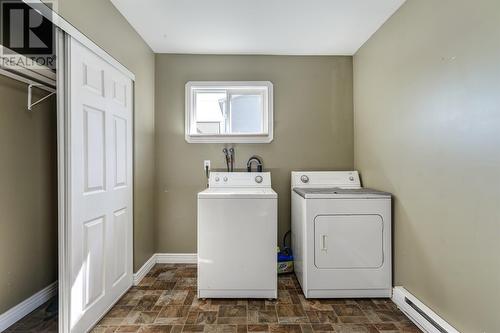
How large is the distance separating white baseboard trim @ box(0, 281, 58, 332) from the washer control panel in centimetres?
156

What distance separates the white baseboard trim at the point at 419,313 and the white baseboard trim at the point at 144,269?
2203 millimetres

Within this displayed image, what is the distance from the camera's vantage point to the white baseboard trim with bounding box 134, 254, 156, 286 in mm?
2304

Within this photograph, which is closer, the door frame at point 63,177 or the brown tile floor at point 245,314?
the door frame at point 63,177

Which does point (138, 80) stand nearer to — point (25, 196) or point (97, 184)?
point (97, 184)

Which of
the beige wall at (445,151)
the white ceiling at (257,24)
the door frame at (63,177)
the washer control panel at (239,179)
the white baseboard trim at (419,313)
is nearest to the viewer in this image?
the beige wall at (445,151)

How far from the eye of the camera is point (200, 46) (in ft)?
8.55

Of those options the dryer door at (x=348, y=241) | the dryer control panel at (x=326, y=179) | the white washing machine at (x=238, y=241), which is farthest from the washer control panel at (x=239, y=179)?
the dryer door at (x=348, y=241)

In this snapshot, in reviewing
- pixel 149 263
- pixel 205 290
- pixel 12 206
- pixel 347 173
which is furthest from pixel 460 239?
pixel 12 206

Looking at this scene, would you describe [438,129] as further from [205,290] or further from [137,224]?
[137,224]

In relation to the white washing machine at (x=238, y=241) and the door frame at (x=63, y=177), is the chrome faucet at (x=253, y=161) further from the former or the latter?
the door frame at (x=63, y=177)

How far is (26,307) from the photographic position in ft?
5.82

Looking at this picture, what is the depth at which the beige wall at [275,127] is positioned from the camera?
278 cm

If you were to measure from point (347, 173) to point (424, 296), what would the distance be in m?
1.28

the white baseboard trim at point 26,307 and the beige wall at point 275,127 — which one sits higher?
the beige wall at point 275,127
